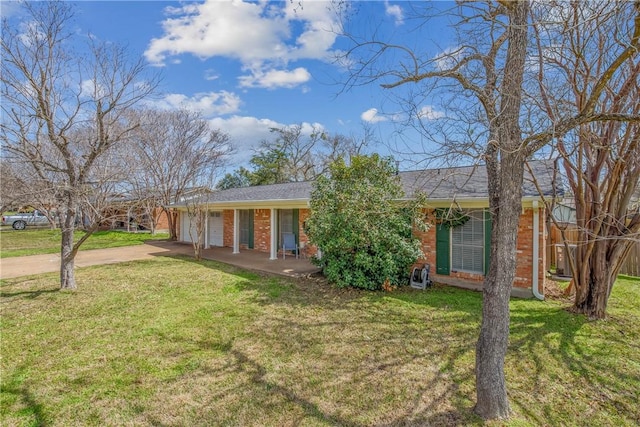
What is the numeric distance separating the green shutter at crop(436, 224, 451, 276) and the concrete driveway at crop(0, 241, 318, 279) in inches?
151

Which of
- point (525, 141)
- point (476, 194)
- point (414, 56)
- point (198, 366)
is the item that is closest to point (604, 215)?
point (476, 194)

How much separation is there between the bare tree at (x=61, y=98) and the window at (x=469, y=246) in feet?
28.0

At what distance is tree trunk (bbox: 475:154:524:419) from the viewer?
3.09 metres

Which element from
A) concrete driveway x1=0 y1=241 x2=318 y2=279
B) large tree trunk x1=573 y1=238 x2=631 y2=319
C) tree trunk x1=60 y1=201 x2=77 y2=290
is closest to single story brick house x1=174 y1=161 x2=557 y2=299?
large tree trunk x1=573 y1=238 x2=631 y2=319

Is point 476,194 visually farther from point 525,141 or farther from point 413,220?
point 525,141

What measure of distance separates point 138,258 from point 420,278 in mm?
11583

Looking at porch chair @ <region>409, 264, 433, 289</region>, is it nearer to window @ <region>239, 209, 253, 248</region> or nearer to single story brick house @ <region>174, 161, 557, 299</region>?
single story brick house @ <region>174, 161, 557, 299</region>

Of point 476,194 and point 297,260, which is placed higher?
point 476,194

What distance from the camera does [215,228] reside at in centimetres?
1758

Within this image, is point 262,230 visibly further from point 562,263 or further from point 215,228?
point 562,263

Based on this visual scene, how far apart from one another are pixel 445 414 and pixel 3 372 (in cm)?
570

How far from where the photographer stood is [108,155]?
25.5 feet

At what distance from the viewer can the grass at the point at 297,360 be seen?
3373 millimetres

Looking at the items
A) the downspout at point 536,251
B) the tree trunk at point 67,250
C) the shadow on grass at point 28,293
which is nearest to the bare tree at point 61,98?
the tree trunk at point 67,250
